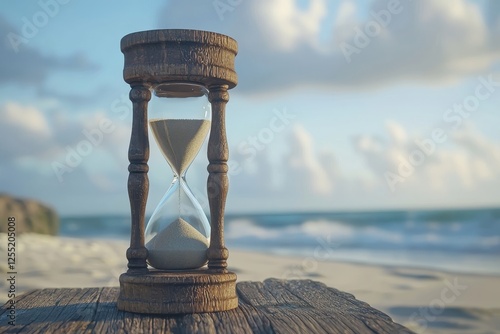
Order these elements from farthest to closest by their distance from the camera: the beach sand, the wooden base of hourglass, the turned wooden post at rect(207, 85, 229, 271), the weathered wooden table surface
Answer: the beach sand → the turned wooden post at rect(207, 85, 229, 271) → the wooden base of hourglass → the weathered wooden table surface

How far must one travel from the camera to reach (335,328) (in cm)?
235

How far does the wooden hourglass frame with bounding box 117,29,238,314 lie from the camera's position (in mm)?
2584

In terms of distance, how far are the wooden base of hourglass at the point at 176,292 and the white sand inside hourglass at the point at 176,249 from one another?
49mm

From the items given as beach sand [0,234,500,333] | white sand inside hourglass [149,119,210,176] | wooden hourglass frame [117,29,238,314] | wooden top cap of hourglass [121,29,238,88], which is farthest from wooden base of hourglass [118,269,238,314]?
beach sand [0,234,500,333]

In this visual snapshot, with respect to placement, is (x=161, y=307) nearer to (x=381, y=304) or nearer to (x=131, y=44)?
(x=131, y=44)

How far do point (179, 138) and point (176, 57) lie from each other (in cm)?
30

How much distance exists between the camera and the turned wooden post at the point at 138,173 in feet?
8.64

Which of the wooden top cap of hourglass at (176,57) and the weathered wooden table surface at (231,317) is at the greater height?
the wooden top cap of hourglass at (176,57)

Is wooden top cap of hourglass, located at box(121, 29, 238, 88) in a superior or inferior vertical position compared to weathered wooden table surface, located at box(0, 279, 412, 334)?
superior

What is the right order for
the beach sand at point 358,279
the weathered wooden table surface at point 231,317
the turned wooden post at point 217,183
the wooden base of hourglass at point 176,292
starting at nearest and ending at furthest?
1. the weathered wooden table surface at point 231,317
2. the wooden base of hourglass at point 176,292
3. the turned wooden post at point 217,183
4. the beach sand at point 358,279

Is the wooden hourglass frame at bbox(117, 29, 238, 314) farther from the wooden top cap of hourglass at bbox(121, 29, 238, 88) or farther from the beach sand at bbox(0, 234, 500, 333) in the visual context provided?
the beach sand at bbox(0, 234, 500, 333)

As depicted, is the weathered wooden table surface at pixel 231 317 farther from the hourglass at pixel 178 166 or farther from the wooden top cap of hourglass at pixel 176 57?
the wooden top cap of hourglass at pixel 176 57

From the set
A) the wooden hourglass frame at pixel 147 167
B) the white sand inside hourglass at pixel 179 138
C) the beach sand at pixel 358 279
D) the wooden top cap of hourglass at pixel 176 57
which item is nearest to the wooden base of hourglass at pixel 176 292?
the wooden hourglass frame at pixel 147 167

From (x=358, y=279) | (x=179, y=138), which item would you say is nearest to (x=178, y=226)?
(x=179, y=138)
